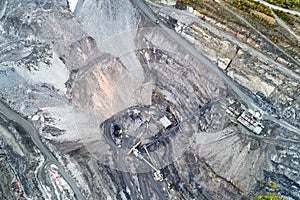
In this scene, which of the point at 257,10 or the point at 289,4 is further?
the point at 257,10

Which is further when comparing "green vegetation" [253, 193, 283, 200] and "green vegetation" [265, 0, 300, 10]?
"green vegetation" [265, 0, 300, 10]

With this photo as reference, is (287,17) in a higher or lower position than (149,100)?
lower

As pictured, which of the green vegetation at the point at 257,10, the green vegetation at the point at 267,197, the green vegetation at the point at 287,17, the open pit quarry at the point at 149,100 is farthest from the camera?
the green vegetation at the point at 257,10

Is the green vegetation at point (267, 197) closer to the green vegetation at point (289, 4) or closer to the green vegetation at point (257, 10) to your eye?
the green vegetation at point (257, 10)

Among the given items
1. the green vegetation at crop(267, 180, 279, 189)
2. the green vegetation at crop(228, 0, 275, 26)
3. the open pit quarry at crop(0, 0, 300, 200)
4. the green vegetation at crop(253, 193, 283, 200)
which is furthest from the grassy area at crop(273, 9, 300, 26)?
the green vegetation at crop(253, 193, 283, 200)

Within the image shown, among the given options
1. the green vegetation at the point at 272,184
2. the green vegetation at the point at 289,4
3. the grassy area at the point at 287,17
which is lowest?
the green vegetation at the point at 272,184

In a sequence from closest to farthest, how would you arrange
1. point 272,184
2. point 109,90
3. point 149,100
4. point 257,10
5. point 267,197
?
point 267,197, point 272,184, point 257,10, point 109,90, point 149,100

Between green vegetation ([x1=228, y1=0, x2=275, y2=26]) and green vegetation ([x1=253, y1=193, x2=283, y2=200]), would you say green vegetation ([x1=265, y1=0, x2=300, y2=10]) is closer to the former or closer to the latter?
green vegetation ([x1=228, y1=0, x2=275, y2=26])

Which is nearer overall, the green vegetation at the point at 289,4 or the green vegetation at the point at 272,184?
the green vegetation at the point at 272,184

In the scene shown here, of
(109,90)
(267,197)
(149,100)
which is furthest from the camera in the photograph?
(149,100)

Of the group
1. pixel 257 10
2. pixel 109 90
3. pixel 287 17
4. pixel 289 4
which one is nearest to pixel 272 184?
pixel 287 17

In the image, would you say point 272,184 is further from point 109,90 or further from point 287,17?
point 109,90

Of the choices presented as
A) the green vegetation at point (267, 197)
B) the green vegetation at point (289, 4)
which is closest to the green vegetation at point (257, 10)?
the green vegetation at point (289, 4)
